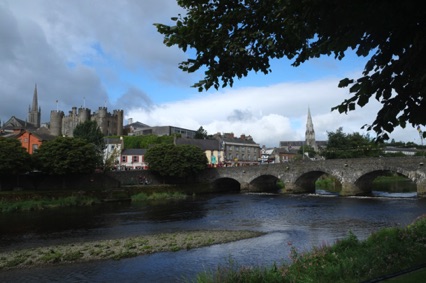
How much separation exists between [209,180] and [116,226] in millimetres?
40821

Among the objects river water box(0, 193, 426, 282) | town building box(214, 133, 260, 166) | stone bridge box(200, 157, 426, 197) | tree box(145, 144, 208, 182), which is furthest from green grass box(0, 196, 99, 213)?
town building box(214, 133, 260, 166)

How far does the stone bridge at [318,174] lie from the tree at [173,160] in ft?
15.9

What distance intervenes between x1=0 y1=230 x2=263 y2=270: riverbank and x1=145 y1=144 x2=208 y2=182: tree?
39.0 m

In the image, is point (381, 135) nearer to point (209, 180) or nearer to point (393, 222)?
point (393, 222)

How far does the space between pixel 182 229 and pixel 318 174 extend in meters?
38.6

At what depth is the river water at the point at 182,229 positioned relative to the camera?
15.4 metres

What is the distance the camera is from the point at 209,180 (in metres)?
68.0

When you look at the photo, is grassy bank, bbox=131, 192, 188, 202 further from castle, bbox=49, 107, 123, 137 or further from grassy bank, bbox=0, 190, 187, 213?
castle, bbox=49, 107, 123, 137

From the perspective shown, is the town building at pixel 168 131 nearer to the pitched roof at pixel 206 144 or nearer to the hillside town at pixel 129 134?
the hillside town at pixel 129 134

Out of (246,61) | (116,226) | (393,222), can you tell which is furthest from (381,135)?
(116,226)

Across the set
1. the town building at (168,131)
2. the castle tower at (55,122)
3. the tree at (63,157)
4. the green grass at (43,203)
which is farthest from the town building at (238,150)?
the castle tower at (55,122)

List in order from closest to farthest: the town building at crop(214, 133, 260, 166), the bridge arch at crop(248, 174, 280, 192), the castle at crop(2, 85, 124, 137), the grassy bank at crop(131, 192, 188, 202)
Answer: the grassy bank at crop(131, 192, 188, 202) < the bridge arch at crop(248, 174, 280, 192) < the town building at crop(214, 133, 260, 166) < the castle at crop(2, 85, 124, 137)

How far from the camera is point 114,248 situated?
1936cm

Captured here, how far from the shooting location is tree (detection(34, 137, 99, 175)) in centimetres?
4850
